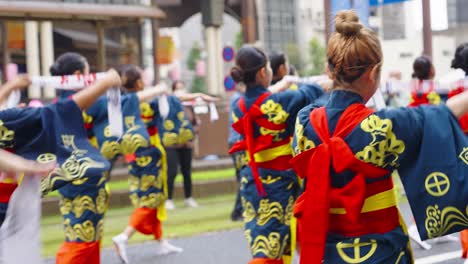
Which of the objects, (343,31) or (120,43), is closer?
(343,31)

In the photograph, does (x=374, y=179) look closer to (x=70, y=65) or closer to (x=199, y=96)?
(x=70, y=65)

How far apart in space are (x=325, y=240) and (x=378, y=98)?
1.08m

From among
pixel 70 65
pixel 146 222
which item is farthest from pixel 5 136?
pixel 146 222

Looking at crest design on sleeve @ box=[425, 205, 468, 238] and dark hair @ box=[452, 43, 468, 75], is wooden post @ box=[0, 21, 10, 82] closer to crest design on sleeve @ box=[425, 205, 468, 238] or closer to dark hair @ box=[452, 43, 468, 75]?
dark hair @ box=[452, 43, 468, 75]

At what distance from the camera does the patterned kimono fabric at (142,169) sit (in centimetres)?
753

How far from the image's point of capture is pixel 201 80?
161 feet

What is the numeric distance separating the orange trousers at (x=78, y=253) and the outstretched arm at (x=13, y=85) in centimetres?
160

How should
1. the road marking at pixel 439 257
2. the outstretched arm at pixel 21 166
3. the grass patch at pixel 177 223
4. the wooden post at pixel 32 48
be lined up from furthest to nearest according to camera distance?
1. the wooden post at pixel 32 48
2. the grass patch at pixel 177 223
3. the road marking at pixel 439 257
4. the outstretched arm at pixel 21 166

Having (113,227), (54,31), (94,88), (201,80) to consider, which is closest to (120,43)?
(54,31)

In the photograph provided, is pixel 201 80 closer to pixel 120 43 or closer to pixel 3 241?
pixel 120 43

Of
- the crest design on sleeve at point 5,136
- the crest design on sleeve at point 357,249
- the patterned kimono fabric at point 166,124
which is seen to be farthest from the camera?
the patterned kimono fabric at point 166,124

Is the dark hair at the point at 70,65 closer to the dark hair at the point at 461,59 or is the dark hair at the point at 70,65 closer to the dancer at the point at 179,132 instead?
the dancer at the point at 179,132

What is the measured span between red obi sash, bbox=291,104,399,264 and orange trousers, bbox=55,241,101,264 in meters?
2.88

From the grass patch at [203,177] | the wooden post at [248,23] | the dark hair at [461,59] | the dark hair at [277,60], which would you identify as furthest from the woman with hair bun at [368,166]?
the wooden post at [248,23]
